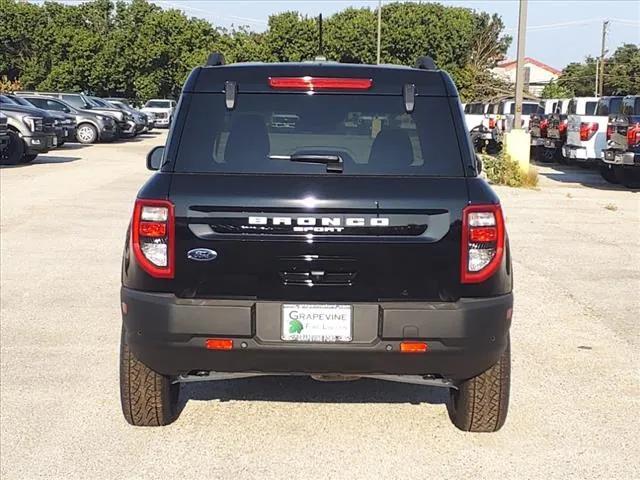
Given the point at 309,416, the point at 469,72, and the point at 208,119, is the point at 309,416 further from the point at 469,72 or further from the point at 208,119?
the point at 469,72

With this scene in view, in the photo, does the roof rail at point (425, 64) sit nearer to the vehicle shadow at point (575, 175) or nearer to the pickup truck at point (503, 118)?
the vehicle shadow at point (575, 175)

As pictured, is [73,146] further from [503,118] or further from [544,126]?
[544,126]

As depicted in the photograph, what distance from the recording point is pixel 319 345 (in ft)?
12.3

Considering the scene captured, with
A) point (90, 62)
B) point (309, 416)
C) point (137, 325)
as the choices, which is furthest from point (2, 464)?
point (90, 62)

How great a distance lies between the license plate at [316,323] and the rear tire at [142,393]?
0.82 metres

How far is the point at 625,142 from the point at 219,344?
1451 centimetres

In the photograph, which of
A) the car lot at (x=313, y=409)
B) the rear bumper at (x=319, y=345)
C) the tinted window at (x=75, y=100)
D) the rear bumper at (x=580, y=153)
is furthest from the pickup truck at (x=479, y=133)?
the rear bumper at (x=319, y=345)

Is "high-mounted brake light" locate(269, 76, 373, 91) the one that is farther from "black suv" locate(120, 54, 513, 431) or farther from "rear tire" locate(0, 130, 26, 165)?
"rear tire" locate(0, 130, 26, 165)

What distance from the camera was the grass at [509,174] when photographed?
17.7 meters

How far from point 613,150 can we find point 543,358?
39.9 ft

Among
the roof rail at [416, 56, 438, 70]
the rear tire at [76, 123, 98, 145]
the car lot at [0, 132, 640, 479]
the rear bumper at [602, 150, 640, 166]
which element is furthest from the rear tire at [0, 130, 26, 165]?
the roof rail at [416, 56, 438, 70]

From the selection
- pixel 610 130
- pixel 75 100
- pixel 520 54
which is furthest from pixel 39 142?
pixel 610 130

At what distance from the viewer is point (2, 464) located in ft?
13.4

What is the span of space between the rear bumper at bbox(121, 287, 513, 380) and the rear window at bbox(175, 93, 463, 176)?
0.63 metres
